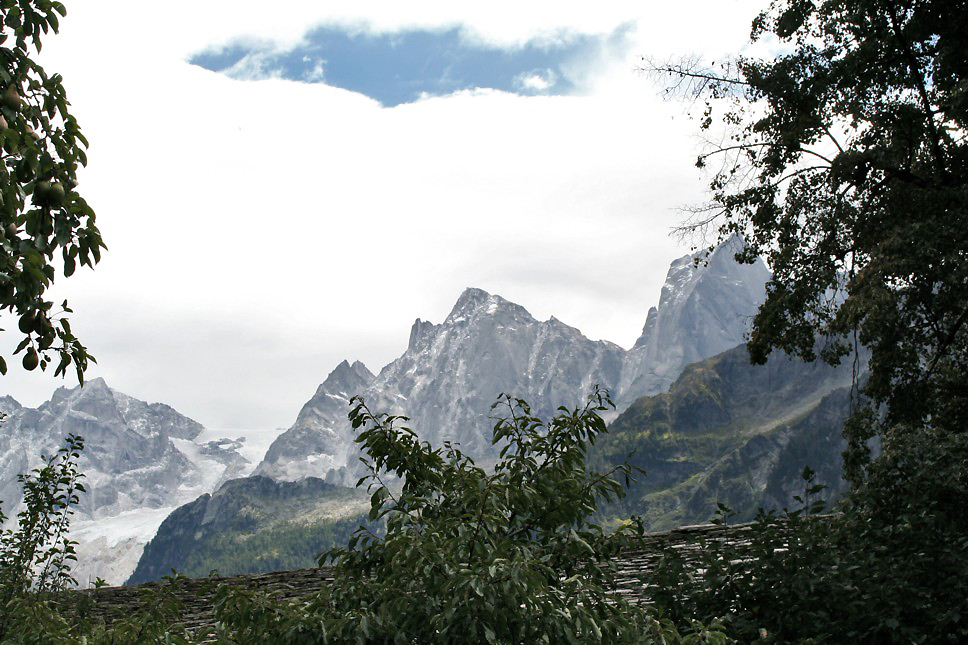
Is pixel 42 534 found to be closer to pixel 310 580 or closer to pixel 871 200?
pixel 310 580

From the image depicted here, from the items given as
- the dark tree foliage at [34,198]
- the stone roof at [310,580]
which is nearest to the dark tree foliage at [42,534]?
the stone roof at [310,580]

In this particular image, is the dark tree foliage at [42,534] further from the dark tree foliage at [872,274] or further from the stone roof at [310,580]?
the dark tree foliage at [872,274]

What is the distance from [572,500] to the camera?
6.62m

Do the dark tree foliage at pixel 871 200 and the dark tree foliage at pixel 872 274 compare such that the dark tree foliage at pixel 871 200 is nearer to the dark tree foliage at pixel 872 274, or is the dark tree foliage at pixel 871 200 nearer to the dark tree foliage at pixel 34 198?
the dark tree foliage at pixel 872 274

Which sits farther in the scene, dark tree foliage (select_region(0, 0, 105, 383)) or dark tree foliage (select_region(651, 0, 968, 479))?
dark tree foliage (select_region(651, 0, 968, 479))

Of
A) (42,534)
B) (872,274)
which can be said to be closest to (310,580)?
(42,534)

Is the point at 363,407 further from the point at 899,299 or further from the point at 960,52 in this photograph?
the point at 960,52

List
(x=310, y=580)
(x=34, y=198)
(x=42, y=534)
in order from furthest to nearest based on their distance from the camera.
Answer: (x=310, y=580), (x=42, y=534), (x=34, y=198)

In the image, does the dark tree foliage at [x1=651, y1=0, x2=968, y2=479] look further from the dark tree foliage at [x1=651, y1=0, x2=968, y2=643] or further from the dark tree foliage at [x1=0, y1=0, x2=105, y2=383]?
the dark tree foliage at [x1=0, y1=0, x2=105, y2=383]

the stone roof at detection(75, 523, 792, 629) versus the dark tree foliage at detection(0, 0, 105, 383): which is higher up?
the dark tree foliage at detection(0, 0, 105, 383)

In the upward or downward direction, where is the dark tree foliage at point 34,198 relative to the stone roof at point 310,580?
upward

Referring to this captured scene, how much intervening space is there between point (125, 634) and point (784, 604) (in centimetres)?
673

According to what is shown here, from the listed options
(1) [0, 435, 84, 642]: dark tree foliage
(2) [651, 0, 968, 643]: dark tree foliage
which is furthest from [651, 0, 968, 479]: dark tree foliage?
(1) [0, 435, 84, 642]: dark tree foliage

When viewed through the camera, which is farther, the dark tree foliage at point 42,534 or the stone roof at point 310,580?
the stone roof at point 310,580
